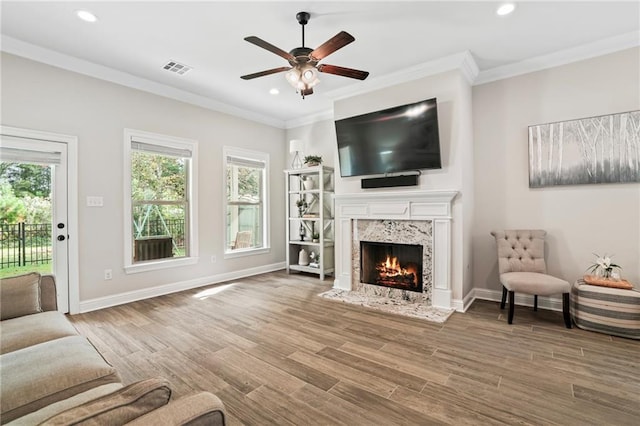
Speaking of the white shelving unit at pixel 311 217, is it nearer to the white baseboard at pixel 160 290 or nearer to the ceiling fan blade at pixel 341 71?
the white baseboard at pixel 160 290

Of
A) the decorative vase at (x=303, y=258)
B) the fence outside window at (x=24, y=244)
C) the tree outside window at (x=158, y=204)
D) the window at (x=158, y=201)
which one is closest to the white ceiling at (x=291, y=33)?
the window at (x=158, y=201)

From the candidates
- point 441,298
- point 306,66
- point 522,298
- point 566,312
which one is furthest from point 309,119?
point 566,312

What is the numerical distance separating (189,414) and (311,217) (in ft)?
15.5

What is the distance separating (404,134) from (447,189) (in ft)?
2.88

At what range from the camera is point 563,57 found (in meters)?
3.46

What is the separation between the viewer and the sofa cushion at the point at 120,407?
0.67 metres

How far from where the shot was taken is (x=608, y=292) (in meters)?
2.87

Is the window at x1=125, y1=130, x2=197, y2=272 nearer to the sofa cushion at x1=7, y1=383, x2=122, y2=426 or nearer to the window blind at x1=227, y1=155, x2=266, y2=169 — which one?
the window blind at x1=227, y1=155, x2=266, y2=169

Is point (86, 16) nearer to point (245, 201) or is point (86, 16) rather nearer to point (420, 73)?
point (245, 201)

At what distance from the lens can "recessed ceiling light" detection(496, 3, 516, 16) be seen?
2654 millimetres

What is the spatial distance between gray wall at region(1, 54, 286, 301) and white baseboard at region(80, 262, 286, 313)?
0.05 m

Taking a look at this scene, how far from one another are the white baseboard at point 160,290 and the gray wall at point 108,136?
5cm

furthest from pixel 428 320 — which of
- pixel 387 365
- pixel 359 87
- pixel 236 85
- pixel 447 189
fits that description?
pixel 236 85

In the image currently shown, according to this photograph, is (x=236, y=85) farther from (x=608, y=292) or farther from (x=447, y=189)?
(x=608, y=292)
